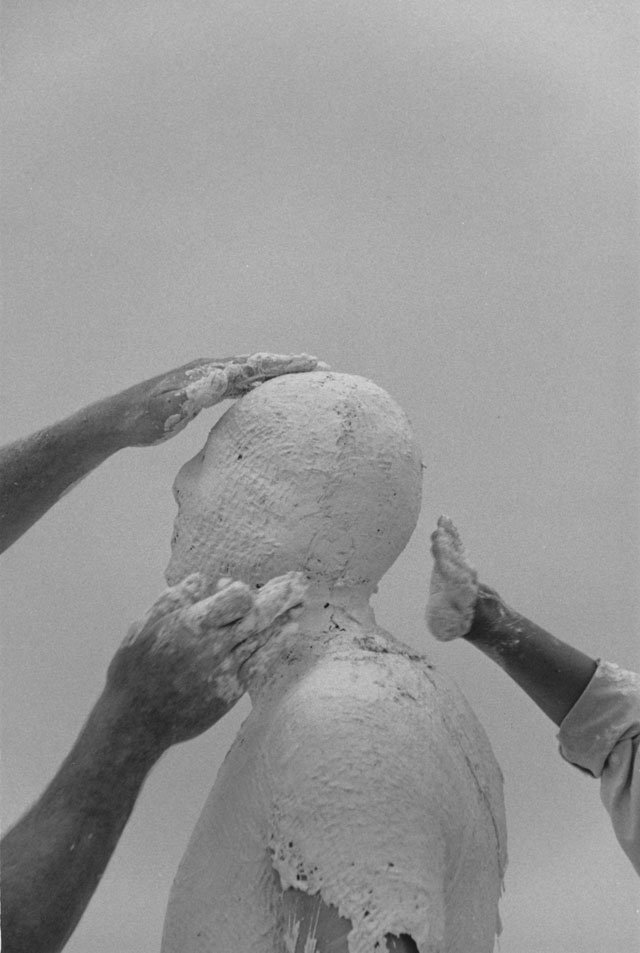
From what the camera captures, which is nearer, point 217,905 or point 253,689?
point 217,905

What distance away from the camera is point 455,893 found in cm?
200

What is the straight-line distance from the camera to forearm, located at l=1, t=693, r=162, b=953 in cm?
179

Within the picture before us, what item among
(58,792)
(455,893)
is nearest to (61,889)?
(58,792)

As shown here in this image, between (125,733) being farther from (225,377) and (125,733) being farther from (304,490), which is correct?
(225,377)

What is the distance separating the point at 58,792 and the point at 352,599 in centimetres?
61

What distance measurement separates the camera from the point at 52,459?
252 centimetres

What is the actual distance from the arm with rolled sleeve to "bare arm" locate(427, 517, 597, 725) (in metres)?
0.03

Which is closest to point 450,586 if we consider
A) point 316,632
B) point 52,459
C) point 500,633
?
point 500,633

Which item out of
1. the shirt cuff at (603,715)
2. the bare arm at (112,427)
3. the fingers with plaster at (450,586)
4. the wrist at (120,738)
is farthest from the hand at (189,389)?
the shirt cuff at (603,715)

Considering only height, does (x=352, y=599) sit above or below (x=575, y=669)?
below

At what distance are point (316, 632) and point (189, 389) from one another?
50cm

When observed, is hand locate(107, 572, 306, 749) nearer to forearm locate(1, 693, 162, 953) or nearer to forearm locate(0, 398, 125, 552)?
forearm locate(1, 693, 162, 953)

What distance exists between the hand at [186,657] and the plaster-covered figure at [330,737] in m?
0.09

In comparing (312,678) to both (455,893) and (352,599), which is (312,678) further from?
(455,893)
